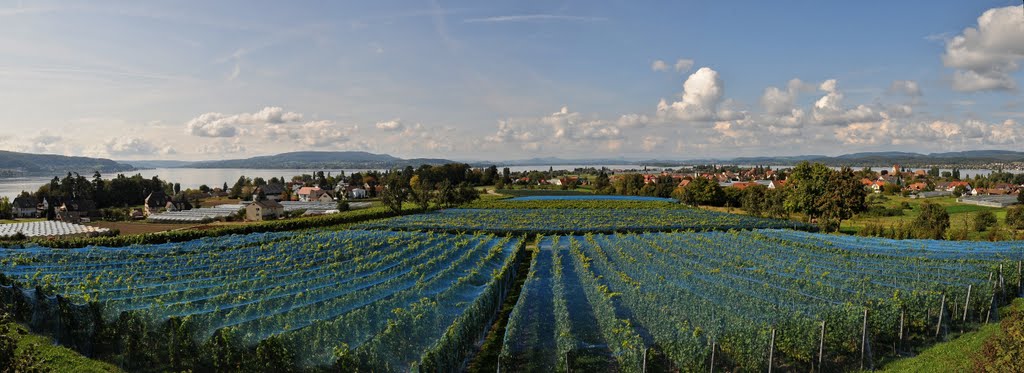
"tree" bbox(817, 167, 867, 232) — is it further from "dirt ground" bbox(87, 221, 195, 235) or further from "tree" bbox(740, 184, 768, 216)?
"dirt ground" bbox(87, 221, 195, 235)

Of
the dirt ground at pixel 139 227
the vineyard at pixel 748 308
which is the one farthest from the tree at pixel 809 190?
the dirt ground at pixel 139 227

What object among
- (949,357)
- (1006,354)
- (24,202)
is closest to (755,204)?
(949,357)

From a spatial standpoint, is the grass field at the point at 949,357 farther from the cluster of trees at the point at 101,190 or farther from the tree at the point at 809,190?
the cluster of trees at the point at 101,190

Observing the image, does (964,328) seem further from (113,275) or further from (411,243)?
(113,275)

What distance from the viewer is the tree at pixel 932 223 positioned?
106ft

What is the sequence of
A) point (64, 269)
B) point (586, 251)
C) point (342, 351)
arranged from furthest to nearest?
1. point (586, 251)
2. point (64, 269)
3. point (342, 351)

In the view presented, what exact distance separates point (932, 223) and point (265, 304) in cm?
4041

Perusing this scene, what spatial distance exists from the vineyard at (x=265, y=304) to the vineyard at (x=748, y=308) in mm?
1868

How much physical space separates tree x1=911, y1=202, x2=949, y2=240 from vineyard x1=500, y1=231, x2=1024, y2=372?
430 inches

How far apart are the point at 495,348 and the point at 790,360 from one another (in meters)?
6.58

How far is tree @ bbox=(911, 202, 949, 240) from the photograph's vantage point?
1270 inches

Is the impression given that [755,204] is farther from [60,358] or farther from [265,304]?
[60,358]

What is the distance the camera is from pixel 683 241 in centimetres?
2762

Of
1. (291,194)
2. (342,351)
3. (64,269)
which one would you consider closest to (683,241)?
(342,351)
